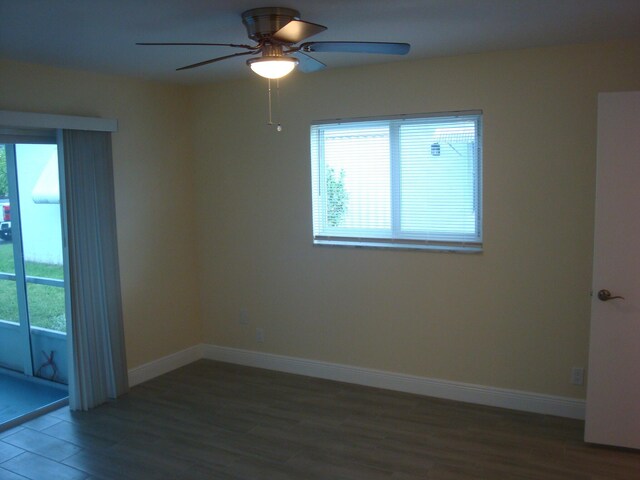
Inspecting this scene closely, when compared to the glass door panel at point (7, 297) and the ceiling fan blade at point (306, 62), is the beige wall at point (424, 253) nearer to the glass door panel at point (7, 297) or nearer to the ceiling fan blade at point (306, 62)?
the ceiling fan blade at point (306, 62)

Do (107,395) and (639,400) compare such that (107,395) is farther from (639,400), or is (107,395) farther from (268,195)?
(639,400)

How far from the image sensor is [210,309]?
5.14 meters

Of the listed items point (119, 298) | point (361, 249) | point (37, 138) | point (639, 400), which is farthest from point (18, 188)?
point (639, 400)

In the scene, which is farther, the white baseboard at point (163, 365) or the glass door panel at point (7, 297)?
the white baseboard at point (163, 365)

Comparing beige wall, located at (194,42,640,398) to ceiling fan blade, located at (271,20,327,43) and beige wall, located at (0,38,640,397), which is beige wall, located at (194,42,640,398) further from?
ceiling fan blade, located at (271,20,327,43)

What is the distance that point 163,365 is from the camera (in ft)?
15.8

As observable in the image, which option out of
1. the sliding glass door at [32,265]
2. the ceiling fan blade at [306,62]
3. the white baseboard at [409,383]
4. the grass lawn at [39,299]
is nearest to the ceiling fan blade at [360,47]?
the ceiling fan blade at [306,62]

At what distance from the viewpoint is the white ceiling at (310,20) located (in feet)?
8.54

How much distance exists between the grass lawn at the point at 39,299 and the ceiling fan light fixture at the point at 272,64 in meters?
2.45

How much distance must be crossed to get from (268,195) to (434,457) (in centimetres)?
241

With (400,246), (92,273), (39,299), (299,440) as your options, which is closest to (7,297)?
(39,299)

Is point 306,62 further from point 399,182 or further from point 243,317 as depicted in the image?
point 243,317

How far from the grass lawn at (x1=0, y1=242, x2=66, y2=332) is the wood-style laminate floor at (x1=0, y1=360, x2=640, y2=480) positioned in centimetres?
68

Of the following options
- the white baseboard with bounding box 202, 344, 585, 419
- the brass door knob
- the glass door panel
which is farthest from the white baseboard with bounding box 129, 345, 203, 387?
the brass door knob
